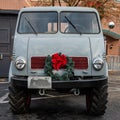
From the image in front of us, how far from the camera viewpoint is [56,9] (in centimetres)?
889

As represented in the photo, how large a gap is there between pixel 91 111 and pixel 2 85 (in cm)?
646

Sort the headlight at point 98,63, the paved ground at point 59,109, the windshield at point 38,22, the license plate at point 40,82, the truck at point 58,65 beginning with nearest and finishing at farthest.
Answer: the license plate at point 40,82, the truck at point 58,65, the headlight at point 98,63, the paved ground at point 59,109, the windshield at point 38,22

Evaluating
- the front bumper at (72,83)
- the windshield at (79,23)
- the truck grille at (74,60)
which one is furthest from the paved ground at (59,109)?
the windshield at (79,23)

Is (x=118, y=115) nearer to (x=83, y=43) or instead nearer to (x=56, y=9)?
(x=83, y=43)

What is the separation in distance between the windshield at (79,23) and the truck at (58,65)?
2 centimetres

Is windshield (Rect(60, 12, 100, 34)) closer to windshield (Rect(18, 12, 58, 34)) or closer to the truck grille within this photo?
windshield (Rect(18, 12, 58, 34))

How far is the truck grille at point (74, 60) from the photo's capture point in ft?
25.7

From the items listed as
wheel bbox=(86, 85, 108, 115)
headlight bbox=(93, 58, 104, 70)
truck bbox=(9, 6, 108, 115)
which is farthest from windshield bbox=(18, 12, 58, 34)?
wheel bbox=(86, 85, 108, 115)

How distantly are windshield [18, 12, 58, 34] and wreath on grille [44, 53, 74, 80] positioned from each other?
3.48 ft

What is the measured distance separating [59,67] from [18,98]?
3.88ft

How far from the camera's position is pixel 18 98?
8.09 m

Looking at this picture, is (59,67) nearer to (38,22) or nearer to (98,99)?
(98,99)

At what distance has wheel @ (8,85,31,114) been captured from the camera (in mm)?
8070

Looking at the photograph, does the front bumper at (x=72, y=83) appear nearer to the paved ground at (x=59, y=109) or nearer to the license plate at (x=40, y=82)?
the license plate at (x=40, y=82)
